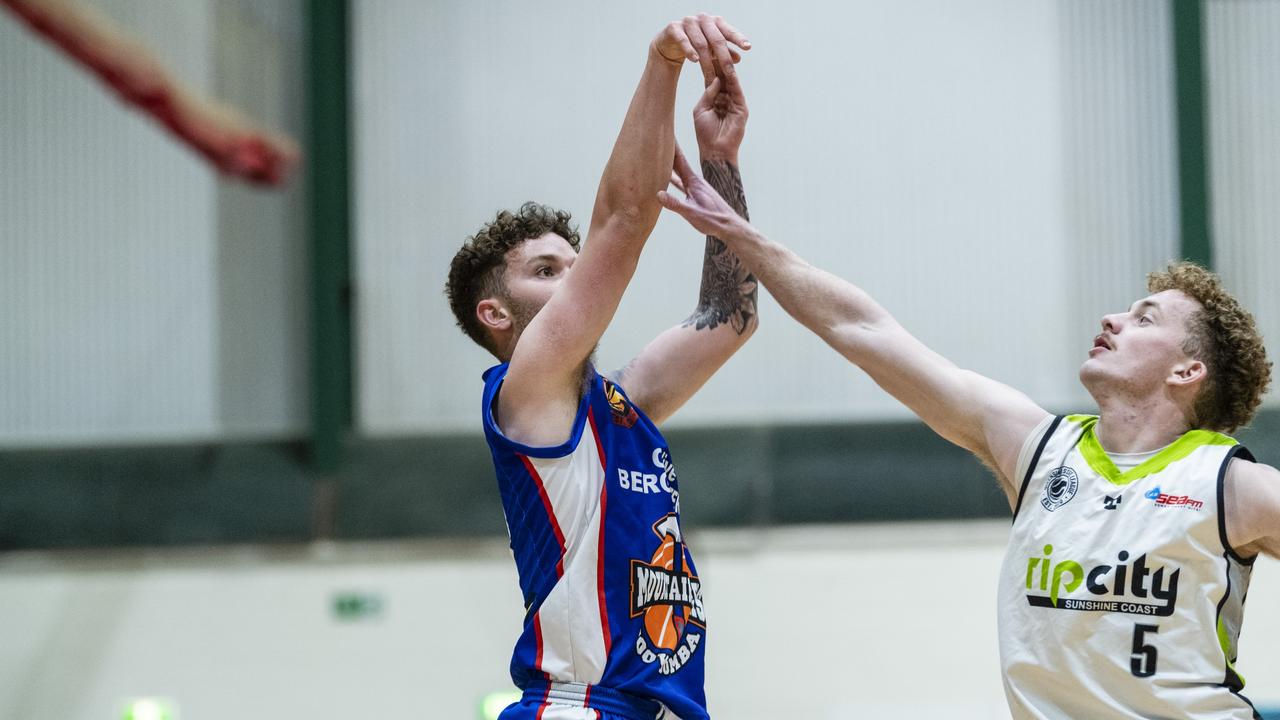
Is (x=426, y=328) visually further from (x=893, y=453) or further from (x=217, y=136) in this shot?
(x=893, y=453)

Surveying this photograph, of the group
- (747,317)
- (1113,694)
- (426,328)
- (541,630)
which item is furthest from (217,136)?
(1113,694)

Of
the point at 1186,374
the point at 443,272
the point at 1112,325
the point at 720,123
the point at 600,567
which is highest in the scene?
the point at 720,123

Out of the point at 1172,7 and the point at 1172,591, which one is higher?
the point at 1172,7

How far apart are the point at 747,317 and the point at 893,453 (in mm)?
3809

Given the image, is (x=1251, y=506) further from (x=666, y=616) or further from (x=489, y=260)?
(x=489, y=260)

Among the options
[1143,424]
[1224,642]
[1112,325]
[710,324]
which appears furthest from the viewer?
[710,324]

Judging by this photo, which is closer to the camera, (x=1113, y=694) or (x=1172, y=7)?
(x=1113, y=694)

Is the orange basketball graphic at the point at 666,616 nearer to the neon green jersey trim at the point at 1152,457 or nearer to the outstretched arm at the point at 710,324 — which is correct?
the outstretched arm at the point at 710,324

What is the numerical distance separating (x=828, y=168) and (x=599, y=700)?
196 inches

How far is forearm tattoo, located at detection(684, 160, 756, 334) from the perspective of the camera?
3.46 metres

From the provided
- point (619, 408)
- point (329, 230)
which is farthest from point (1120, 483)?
point (329, 230)

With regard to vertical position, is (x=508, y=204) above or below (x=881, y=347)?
above

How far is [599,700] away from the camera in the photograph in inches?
110

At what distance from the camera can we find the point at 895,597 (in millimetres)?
6578
